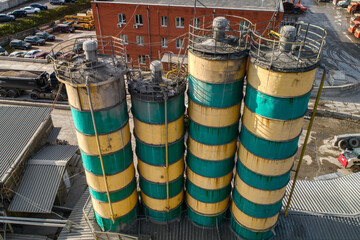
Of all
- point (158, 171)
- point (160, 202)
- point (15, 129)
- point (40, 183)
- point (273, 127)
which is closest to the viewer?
point (273, 127)

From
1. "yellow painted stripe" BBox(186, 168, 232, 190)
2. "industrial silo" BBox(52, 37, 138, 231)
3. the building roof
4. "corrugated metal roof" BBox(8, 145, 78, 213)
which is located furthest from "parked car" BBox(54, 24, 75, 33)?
"yellow painted stripe" BBox(186, 168, 232, 190)

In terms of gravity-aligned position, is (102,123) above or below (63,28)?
above

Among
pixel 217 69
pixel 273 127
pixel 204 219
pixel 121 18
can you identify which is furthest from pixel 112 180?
pixel 121 18

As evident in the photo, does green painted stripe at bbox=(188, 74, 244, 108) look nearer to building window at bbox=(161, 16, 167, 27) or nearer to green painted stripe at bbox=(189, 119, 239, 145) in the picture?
green painted stripe at bbox=(189, 119, 239, 145)

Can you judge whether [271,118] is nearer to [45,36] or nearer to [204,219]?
[204,219]

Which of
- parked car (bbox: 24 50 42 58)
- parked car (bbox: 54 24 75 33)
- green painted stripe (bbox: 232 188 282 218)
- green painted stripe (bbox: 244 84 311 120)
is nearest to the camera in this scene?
green painted stripe (bbox: 244 84 311 120)

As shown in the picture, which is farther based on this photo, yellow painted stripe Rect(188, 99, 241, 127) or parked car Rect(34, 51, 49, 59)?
parked car Rect(34, 51, 49, 59)
